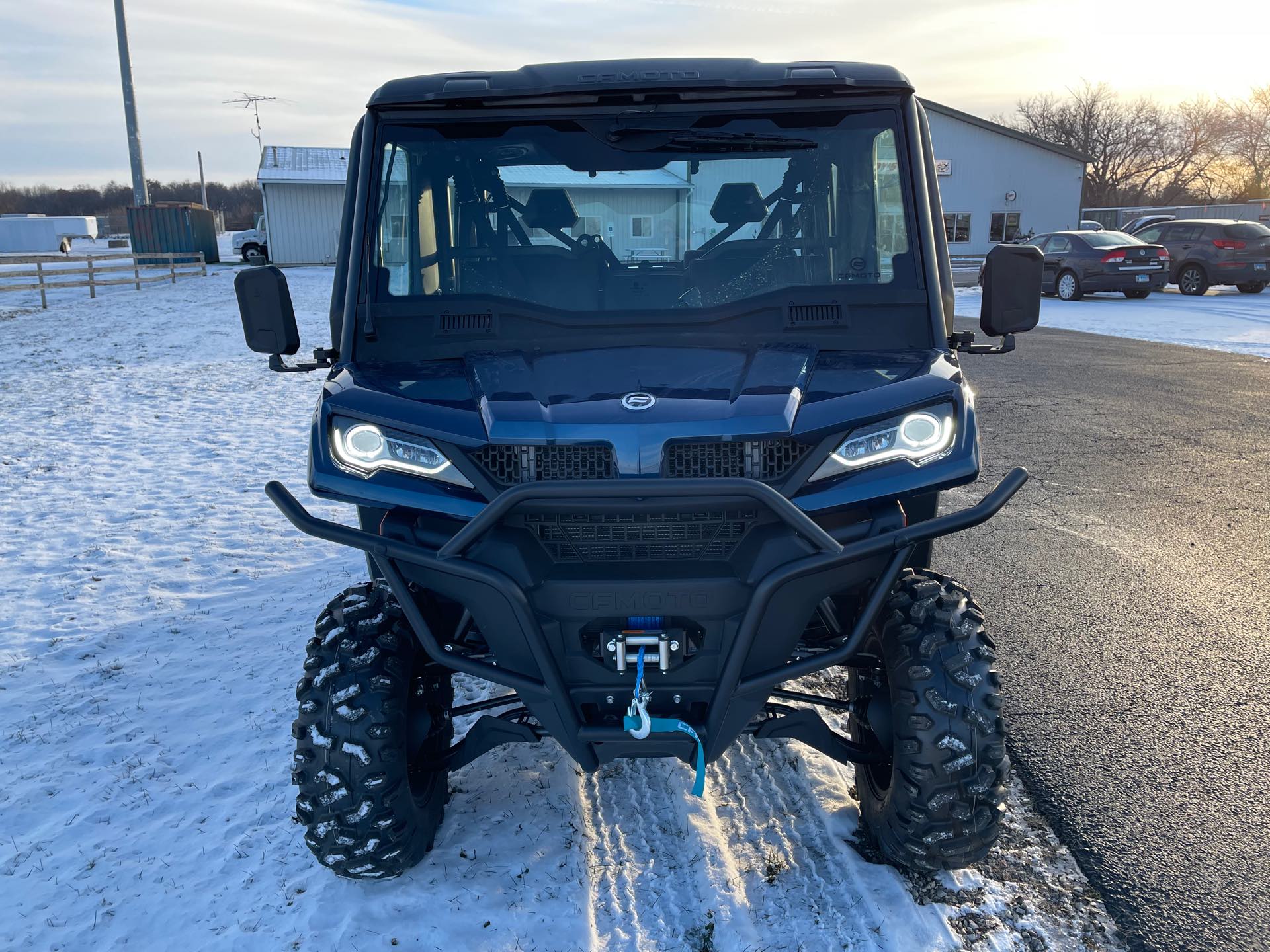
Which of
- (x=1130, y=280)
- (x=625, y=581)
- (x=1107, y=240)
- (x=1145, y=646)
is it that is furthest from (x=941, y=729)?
(x=1107, y=240)

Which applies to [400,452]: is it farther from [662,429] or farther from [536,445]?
[662,429]

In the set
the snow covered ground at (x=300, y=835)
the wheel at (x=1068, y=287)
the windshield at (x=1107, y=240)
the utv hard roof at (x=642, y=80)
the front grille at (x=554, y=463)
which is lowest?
the snow covered ground at (x=300, y=835)

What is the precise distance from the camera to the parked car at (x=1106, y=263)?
20.9 m

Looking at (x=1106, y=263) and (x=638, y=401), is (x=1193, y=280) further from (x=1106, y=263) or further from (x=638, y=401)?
(x=638, y=401)

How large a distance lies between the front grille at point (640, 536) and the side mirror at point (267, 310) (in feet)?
4.15

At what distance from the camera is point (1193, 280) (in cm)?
2233

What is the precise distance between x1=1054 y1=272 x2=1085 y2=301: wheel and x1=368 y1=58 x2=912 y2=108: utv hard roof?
21179mm

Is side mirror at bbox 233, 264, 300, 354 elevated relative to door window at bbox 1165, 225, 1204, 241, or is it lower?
lower

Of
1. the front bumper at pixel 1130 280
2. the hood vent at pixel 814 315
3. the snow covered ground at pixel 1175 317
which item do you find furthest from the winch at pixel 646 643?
the front bumper at pixel 1130 280

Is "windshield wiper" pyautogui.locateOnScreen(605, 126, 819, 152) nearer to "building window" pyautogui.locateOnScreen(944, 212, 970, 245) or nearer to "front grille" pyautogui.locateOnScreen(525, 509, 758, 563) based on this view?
"front grille" pyautogui.locateOnScreen(525, 509, 758, 563)

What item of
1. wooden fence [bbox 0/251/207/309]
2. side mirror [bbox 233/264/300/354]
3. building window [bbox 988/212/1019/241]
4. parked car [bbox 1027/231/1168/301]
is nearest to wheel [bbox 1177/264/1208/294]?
parked car [bbox 1027/231/1168/301]

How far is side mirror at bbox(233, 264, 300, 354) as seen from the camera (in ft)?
10.4

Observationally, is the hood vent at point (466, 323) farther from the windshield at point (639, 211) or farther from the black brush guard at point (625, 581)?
the black brush guard at point (625, 581)

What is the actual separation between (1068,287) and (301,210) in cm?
3194
